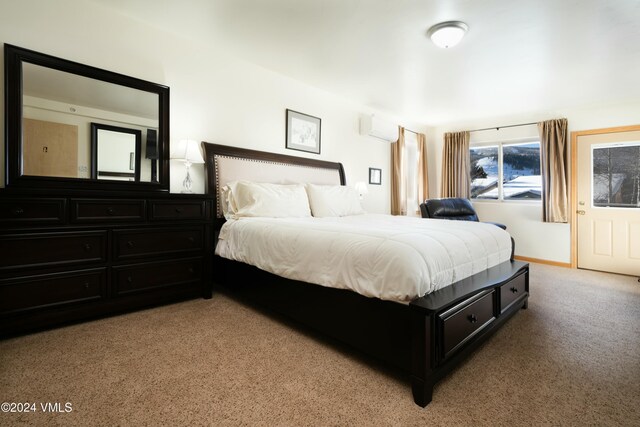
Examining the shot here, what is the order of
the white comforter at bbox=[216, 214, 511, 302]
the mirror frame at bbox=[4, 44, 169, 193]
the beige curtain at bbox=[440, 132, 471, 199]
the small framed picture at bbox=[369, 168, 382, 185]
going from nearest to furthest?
the white comforter at bbox=[216, 214, 511, 302]
the mirror frame at bbox=[4, 44, 169, 193]
the small framed picture at bbox=[369, 168, 382, 185]
the beige curtain at bbox=[440, 132, 471, 199]

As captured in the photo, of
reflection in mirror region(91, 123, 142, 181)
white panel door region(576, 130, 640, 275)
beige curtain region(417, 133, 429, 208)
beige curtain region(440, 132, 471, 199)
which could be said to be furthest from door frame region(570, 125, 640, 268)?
reflection in mirror region(91, 123, 142, 181)

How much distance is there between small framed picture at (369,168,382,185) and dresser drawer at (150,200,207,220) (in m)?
3.08

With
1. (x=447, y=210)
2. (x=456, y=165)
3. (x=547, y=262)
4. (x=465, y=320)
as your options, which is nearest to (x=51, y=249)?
(x=465, y=320)

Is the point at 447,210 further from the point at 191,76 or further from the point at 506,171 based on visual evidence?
the point at 191,76

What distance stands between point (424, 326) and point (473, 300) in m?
0.55

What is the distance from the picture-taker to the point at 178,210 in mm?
2639

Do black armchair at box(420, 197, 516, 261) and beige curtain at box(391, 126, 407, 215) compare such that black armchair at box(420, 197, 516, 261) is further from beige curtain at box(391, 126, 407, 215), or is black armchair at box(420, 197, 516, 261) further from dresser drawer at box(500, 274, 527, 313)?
dresser drawer at box(500, 274, 527, 313)

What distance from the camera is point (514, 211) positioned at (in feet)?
17.2

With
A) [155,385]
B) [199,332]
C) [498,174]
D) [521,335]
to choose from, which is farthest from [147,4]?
[498,174]

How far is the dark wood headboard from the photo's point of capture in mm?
3136

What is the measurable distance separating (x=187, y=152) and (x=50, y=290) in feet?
4.76

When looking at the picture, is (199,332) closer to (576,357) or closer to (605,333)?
(576,357)

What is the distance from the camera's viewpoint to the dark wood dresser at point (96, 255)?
1973 millimetres

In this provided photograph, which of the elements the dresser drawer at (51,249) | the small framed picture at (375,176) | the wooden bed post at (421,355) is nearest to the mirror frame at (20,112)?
the dresser drawer at (51,249)
